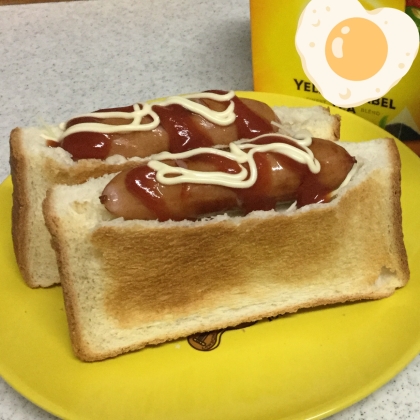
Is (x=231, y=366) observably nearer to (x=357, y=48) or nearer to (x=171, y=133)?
(x=171, y=133)

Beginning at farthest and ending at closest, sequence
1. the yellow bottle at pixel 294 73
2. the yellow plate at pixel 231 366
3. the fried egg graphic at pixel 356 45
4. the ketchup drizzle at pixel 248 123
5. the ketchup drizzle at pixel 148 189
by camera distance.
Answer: the yellow bottle at pixel 294 73 → the fried egg graphic at pixel 356 45 → the ketchup drizzle at pixel 248 123 → the ketchup drizzle at pixel 148 189 → the yellow plate at pixel 231 366

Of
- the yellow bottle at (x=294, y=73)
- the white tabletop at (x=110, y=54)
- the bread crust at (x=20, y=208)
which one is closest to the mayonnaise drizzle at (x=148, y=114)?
the bread crust at (x=20, y=208)

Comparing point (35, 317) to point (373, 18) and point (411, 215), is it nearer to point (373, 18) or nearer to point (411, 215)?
point (411, 215)

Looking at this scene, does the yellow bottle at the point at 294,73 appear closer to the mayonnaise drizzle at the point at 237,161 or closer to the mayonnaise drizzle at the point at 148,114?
the mayonnaise drizzle at the point at 148,114

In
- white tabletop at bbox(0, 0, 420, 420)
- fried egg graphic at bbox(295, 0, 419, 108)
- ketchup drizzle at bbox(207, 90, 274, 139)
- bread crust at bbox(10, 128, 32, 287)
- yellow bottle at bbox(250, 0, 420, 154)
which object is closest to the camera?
bread crust at bbox(10, 128, 32, 287)

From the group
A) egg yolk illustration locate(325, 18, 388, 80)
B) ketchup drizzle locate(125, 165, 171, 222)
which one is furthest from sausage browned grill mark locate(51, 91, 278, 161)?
egg yolk illustration locate(325, 18, 388, 80)

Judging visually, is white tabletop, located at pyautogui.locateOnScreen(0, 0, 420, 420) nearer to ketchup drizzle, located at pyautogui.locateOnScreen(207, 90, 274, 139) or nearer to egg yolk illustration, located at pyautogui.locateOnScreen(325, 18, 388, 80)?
egg yolk illustration, located at pyautogui.locateOnScreen(325, 18, 388, 80)

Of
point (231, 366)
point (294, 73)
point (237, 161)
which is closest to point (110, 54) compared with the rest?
point (294, 73)
